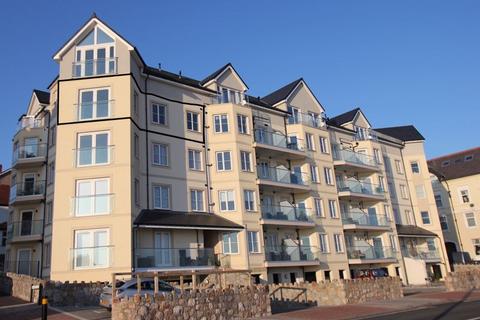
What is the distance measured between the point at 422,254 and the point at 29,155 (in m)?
39.3

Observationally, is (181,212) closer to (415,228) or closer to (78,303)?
(78,303)

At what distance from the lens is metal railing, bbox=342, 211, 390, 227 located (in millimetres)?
40250

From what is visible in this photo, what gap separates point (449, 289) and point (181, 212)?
19.3 meters

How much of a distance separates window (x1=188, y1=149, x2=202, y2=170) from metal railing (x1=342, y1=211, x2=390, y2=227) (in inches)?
619

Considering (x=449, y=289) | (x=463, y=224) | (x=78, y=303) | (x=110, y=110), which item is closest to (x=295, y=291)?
(x=78, y=303)

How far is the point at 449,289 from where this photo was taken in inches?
1172

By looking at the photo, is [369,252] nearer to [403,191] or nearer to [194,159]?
[403,191]

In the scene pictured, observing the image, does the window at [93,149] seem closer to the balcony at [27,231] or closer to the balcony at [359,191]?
the balcony at [27,231]

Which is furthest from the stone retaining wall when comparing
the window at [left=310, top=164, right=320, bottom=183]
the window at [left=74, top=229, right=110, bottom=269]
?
the window at [left=310, top=164, right=320, bottom=183]

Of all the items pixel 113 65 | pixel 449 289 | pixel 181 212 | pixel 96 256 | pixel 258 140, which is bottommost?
pixel 449 289

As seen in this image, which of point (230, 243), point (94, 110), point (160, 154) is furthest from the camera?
point (230, 243)

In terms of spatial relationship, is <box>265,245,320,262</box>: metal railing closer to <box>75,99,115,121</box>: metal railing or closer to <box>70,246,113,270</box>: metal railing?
<box>70,246,113,270</box>: metal railing

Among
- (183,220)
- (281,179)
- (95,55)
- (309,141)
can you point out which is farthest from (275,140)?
(95,55)

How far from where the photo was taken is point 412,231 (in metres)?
45.9
